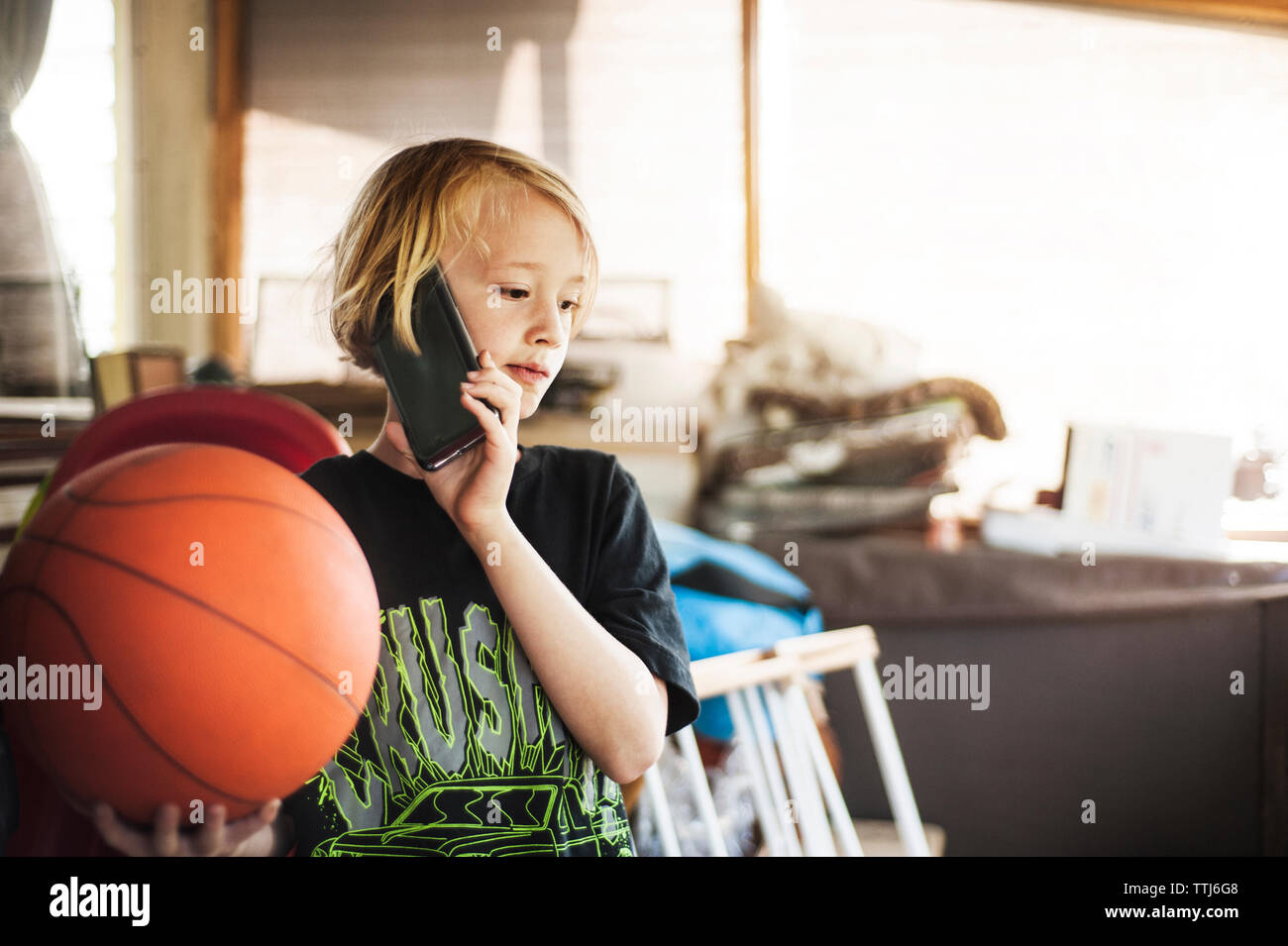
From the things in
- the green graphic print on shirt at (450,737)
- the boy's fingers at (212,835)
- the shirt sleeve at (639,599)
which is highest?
the shirt sleeve at (639,599)

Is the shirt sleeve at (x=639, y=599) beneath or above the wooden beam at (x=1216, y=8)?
beneath

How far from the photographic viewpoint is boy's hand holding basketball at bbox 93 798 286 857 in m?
0.72

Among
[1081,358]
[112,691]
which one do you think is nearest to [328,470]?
[112,691]

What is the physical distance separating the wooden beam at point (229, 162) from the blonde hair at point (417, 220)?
0.58 feet

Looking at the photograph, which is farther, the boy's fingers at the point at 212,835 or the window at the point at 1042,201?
the window at the point at 1042,201

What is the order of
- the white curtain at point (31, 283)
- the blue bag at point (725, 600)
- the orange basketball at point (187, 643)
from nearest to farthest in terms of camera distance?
the orange basketball at point (187, 643)
the white curtain at point (31, 283)
the blue bag at point (725, 600)

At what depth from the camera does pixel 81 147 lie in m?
0.97

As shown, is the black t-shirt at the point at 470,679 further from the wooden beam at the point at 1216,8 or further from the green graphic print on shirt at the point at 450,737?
the wooden beam at the point at 1216,8

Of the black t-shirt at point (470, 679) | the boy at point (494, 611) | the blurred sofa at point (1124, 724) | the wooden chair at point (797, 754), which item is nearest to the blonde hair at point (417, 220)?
the boy at point (494, 611)

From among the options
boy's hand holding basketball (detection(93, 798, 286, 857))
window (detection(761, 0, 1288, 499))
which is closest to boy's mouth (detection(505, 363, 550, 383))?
boy's hand holding basketball (detection(93, 798, 286, 857))

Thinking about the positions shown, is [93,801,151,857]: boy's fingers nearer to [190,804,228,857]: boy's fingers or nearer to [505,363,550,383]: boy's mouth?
[190,804,228,857]: boy's fingers

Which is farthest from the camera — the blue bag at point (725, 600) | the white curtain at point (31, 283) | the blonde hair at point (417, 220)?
the blue bag at point (725, 600)

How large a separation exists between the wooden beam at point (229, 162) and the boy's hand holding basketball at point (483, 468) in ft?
1.21

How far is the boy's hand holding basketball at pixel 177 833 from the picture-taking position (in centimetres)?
72
